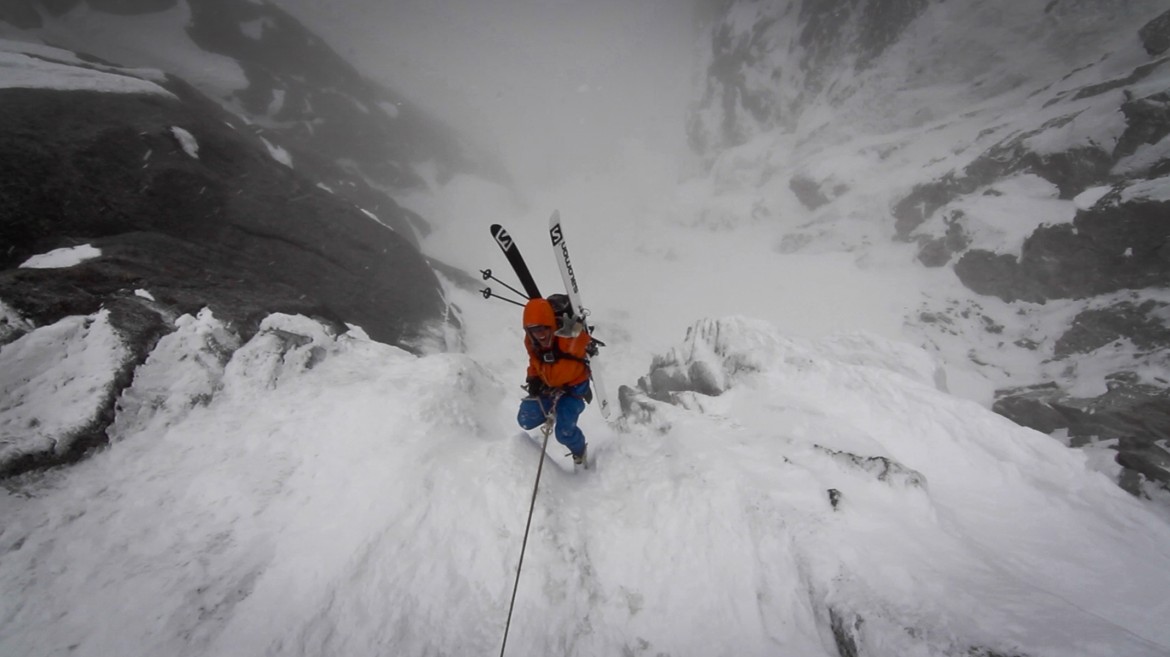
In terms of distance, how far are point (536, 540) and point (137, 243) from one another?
47.8ft

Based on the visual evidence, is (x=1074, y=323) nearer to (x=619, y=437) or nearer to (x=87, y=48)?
(x=619, y=437)

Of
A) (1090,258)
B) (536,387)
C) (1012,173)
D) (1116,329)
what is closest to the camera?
(536,387)

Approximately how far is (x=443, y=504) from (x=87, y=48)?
63.8m

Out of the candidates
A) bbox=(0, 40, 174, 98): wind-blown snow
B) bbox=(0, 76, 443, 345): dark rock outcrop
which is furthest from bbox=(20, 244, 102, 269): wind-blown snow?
bbox=(0, 40, 174, 98): wind-blown snow

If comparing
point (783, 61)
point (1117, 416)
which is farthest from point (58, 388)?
point (783, 61)

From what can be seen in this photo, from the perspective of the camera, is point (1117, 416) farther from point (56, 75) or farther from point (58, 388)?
point (56, 75)

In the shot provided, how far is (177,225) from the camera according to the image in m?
14.4

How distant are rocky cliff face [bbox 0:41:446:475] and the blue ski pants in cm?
665

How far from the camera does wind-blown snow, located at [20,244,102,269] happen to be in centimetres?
923

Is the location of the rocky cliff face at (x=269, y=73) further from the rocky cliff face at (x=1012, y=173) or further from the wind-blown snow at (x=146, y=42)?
the rocky cliff face at (x=1012, y=173)

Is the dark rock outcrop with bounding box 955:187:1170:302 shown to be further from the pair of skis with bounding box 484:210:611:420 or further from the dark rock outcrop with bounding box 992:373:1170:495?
the pair of skis with bounding box 484:210:611:420

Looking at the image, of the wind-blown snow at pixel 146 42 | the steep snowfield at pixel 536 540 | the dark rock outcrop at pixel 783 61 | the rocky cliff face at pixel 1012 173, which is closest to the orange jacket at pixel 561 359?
the steep snowfield at pixel 536 540

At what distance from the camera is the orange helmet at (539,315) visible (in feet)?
21.5

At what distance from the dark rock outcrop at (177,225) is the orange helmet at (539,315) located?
789 cm
